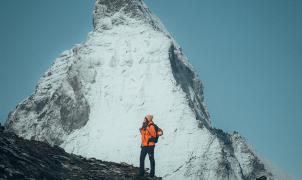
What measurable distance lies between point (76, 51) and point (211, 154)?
1050 inches

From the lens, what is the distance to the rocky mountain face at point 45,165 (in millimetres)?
15867

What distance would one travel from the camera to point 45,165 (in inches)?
690

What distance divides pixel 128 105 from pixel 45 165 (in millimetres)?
42391

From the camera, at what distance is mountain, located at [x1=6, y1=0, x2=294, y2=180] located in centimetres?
5419

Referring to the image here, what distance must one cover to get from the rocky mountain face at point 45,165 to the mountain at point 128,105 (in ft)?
96.4

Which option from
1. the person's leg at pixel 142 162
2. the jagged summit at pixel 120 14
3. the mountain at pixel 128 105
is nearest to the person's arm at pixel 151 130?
the person's leg at pixel 142 162

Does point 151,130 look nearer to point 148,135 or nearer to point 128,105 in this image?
point 148,135

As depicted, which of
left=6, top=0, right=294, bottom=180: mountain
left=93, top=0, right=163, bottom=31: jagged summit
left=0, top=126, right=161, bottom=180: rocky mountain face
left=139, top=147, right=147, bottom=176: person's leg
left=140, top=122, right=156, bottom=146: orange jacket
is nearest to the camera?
left=0, top=126, right=161, bottom=180: rocky mountain face

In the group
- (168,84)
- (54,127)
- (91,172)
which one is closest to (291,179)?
(168,84)

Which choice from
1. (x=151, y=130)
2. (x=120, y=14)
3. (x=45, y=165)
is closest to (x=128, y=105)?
(x=120, y=14)

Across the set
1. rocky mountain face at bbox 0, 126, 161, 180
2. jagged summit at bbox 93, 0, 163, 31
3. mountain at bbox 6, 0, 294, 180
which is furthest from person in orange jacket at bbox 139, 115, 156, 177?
jagged summit at bbox 93, 0, 163, 31

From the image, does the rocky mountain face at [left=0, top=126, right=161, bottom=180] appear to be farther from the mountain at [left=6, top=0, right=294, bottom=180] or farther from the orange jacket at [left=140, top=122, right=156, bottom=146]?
the mountain at [left=6, top=0, right=294, bottom=180]

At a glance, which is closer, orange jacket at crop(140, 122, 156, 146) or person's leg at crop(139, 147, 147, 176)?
person's leg at crop(139, 147, 147, 176)

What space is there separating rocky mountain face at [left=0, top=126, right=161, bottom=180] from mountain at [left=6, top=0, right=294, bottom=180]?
29.4m
